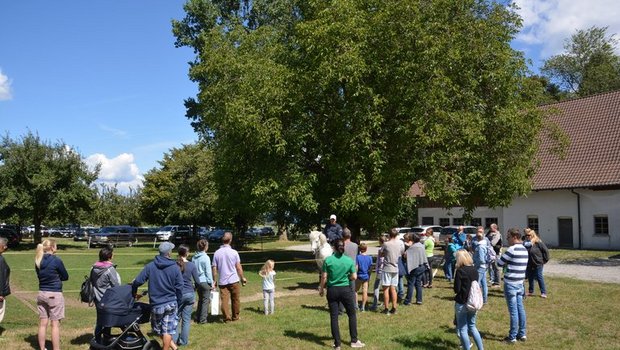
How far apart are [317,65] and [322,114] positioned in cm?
218

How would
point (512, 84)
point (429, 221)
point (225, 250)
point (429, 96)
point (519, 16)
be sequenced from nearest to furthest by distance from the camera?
1. point (225, 250)
2. point (429, 96)
3. point (512, 84)
4. point (519, 16)
5. point (429, 221)

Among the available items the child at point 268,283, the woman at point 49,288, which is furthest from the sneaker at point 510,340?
Answer: the woman at point 49,288

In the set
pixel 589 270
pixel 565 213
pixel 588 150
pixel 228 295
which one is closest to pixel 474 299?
pixel 228 295

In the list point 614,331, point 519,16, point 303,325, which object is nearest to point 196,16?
point 519,16

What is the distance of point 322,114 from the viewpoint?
19.9 metres

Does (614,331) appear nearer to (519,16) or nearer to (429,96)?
(429,96)

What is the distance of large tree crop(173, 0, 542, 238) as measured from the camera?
17.8 m

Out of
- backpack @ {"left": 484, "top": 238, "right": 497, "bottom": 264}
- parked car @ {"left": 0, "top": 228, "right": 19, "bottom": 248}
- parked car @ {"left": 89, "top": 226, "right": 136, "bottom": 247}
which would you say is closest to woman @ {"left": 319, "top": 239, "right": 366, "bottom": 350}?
backpack @ {"left": 484, "top": 238, "right": 497, "bottom": 264}

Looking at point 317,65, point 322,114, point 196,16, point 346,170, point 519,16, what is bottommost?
point 346,170

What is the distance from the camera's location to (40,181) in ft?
113

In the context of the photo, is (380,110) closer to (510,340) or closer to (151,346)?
(510,340)

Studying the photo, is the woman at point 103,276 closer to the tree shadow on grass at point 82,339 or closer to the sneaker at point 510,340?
the tree shadow on grass at point 82,339

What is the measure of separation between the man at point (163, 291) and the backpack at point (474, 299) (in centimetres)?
436

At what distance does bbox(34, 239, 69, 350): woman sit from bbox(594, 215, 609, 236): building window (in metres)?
30.9
